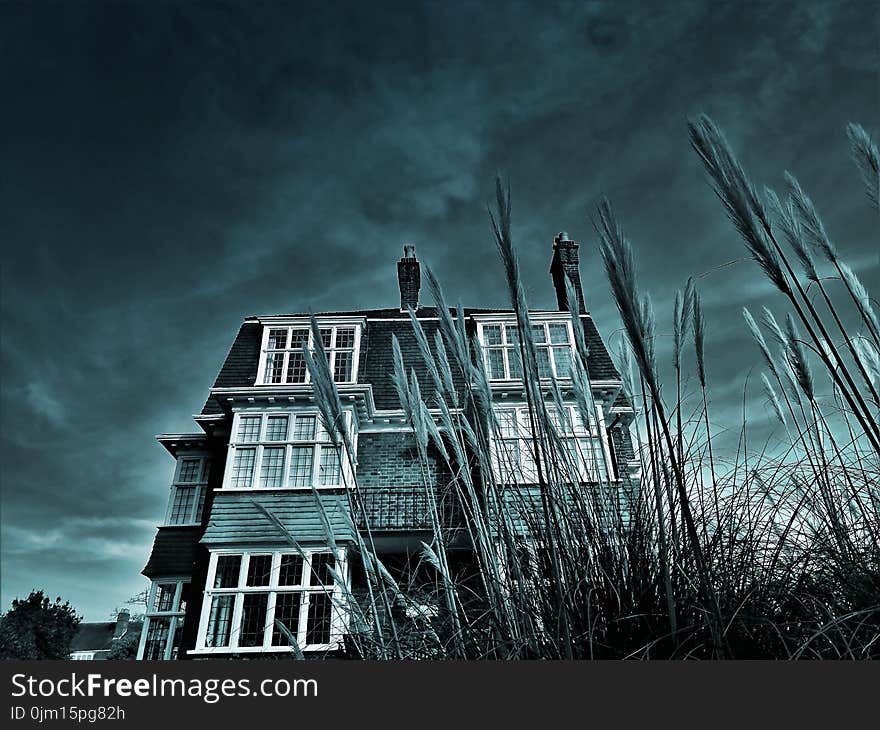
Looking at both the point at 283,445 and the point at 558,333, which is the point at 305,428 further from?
the point at 558,333

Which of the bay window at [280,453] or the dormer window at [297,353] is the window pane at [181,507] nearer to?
the bay window at [280,453]

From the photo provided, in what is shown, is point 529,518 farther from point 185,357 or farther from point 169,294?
point 185,357

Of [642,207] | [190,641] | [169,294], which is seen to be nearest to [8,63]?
[169,294]

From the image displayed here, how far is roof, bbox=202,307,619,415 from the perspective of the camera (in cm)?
1121

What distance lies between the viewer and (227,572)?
9102 millimetres

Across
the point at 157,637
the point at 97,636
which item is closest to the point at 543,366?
the point at 157,637

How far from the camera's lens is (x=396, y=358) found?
7.96 ft

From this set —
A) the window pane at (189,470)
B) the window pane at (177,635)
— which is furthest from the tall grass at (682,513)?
the window pane at (189,470)

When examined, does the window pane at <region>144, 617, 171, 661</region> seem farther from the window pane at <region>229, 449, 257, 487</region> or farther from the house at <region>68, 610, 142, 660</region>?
the house at <region>68, 610, 142, 660</region>

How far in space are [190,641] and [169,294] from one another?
21.0ft

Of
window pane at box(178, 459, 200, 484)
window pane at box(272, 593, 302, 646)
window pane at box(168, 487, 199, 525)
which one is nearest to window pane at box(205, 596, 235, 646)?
window pane at box(272, 593, 302, 646)

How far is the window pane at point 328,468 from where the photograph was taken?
10.0 metres

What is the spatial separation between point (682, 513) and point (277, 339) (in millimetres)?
11456

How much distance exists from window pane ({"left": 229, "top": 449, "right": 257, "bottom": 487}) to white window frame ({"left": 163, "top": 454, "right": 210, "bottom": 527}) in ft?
5.14
